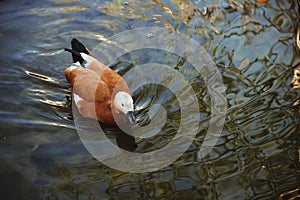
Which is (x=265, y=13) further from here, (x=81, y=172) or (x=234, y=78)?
(x=81, y=172)

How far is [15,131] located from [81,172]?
72 centimetres

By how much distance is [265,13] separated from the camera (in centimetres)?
478

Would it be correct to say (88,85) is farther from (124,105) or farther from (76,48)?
(76,48)

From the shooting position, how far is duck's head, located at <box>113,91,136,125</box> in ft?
11.0

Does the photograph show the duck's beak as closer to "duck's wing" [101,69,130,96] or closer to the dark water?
the dark water

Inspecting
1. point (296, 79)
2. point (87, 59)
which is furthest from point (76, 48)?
point (296, 79)

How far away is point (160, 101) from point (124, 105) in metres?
0.37

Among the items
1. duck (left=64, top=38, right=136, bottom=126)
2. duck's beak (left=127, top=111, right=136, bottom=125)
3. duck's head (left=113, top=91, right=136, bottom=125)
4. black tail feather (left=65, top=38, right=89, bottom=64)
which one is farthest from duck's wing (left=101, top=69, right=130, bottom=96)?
black tail feather (left=65, top=38, right=89, bottom=64)

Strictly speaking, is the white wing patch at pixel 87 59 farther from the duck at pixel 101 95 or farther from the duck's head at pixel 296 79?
the duck's head at pixel 296 79

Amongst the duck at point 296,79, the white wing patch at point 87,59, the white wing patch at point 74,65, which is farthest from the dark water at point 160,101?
the white wing patch at point 87,59

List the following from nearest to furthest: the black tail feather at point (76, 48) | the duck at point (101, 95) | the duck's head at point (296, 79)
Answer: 1. the duck at point (101, 95)
2. the duck's head at point (296, 79)
3. the black tail feather at point (76, 48)

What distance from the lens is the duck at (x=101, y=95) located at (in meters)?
3.43

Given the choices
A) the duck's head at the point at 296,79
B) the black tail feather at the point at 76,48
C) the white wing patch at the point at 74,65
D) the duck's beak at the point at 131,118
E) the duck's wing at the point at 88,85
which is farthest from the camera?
the black tail feather at the point at 76,48

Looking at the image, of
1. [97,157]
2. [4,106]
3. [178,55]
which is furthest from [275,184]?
[4,106]
